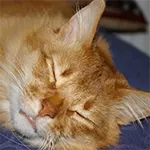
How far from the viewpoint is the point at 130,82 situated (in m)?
2.49

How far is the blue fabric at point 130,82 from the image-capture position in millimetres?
1729

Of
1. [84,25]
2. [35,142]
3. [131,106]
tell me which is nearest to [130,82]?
[131,106]

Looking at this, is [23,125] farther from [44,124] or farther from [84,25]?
[84,25]

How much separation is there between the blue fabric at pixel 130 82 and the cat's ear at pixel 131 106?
0.24 ft

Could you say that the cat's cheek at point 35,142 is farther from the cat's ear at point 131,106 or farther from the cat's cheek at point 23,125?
the cat's ear at point 131,106

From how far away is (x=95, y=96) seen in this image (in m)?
1.78

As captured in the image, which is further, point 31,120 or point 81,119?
point 81,119

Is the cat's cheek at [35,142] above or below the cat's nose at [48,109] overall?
below

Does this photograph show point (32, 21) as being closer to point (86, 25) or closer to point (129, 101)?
point (86, 25)

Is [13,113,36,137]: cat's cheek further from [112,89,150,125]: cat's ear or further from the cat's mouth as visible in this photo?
[112,89,150,125]: cat's ear

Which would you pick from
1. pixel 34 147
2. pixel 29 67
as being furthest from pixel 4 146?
pixel 29 67

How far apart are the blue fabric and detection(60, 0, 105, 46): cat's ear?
1.44 ft

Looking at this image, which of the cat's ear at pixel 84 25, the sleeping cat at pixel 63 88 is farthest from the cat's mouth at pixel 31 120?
the cat's ear at pixel 84 25

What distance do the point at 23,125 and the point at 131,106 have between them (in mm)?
465
